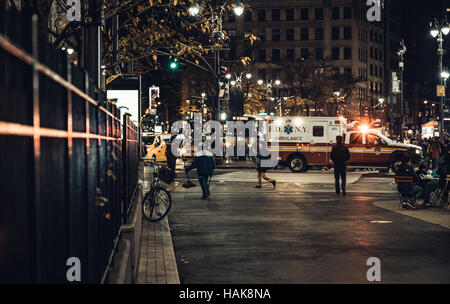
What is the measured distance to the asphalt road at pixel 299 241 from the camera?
9000mm

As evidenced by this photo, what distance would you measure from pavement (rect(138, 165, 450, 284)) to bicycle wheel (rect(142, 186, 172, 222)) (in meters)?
0.23

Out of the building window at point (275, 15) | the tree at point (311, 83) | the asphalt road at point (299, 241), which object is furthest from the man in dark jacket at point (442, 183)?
the building window at point (275, 15)

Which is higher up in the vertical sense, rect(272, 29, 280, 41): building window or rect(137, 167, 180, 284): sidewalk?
rect(272, 29, 280, 41): building window

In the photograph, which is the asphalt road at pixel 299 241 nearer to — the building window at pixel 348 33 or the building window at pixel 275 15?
the building window at pixel 348 33

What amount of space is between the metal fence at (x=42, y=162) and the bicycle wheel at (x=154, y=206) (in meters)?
9.50

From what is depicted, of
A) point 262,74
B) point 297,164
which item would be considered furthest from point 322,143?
point 262,74

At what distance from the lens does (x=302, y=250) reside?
10938mm

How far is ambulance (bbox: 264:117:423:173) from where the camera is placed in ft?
117

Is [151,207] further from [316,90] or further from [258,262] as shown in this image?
[316,90]

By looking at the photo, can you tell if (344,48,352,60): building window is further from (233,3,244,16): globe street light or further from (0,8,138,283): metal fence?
(0,8,138,283): metal fence

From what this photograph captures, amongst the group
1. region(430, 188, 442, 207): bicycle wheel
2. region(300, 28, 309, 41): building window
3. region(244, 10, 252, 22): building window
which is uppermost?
region(244, 10, 252, 22): building window

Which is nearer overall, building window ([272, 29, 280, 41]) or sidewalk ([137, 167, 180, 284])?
sidewalk ([137, 167, 180, 284])

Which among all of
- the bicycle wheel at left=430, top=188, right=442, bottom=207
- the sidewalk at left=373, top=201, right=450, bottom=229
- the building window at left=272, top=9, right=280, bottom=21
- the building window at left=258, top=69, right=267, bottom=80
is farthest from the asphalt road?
the building window at left=272, top=9, right=280, bottom=21

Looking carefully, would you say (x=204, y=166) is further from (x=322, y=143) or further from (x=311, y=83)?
(x=311, y=83)
